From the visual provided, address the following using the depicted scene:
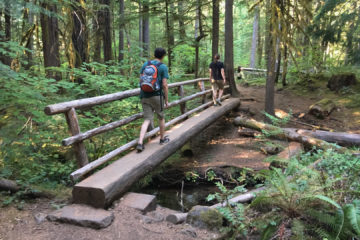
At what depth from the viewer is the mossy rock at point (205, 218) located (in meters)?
3.49

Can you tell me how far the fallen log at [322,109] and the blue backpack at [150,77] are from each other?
8313mm

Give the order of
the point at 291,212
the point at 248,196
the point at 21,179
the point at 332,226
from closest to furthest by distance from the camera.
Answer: the point at 332,226
the point at 291,212
the point at 248,196
the point at 21,179

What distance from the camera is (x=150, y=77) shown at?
508 cm

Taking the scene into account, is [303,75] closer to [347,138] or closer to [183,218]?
[347,138]

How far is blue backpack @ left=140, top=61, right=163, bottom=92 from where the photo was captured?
505 centimetres

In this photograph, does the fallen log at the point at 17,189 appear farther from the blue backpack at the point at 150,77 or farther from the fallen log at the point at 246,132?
the fallen log at the point at 246,132

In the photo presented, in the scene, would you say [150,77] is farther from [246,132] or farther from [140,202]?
[246,132]

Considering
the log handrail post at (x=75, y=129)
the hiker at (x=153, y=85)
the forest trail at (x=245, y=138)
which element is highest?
the hiker at (x=153, y=85)

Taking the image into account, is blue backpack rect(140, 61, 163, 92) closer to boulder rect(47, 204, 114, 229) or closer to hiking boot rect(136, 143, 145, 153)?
hiking boot rect(136, 143, 145, 153)

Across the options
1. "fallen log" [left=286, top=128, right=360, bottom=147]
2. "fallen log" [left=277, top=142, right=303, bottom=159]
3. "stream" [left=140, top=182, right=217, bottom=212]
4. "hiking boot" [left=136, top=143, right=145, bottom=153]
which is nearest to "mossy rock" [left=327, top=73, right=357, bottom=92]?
"fallen log" [left=286, top=128, right=360, bottom=147]

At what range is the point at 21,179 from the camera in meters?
4.55

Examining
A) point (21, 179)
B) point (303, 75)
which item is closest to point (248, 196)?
point (21, 179)

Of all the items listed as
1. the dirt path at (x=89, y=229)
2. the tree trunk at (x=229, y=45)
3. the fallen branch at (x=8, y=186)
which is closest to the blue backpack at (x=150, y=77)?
the dirt path at (x=89, y=229)

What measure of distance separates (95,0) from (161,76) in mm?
5702
